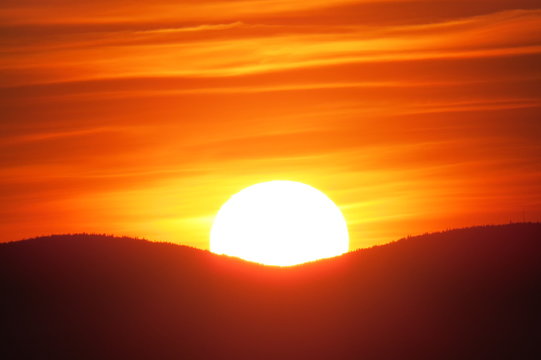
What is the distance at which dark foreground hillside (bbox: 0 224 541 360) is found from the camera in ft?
148

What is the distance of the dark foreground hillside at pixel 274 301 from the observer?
148 ft

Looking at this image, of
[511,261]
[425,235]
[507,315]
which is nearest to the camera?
[507,315]

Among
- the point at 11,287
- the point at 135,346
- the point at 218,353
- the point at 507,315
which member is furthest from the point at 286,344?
the point at 11,287

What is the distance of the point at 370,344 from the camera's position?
45719 mm

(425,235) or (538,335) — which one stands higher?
(425,235)

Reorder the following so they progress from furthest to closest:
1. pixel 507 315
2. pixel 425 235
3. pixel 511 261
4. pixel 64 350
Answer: pixel 425 235 → pixel 511 261 → pixel 507 315 → pixel 64 350

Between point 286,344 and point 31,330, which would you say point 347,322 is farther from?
point 31,330

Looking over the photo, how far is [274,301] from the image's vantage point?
4981 cm

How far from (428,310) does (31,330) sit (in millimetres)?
16472

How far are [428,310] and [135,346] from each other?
12.6m

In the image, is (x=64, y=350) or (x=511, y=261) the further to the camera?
(x=511, y=261)

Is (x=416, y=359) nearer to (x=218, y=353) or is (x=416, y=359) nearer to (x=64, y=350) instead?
(x=218, y=353)

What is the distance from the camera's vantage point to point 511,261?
5188 cm

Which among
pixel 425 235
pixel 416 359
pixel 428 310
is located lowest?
pixel 416 359
